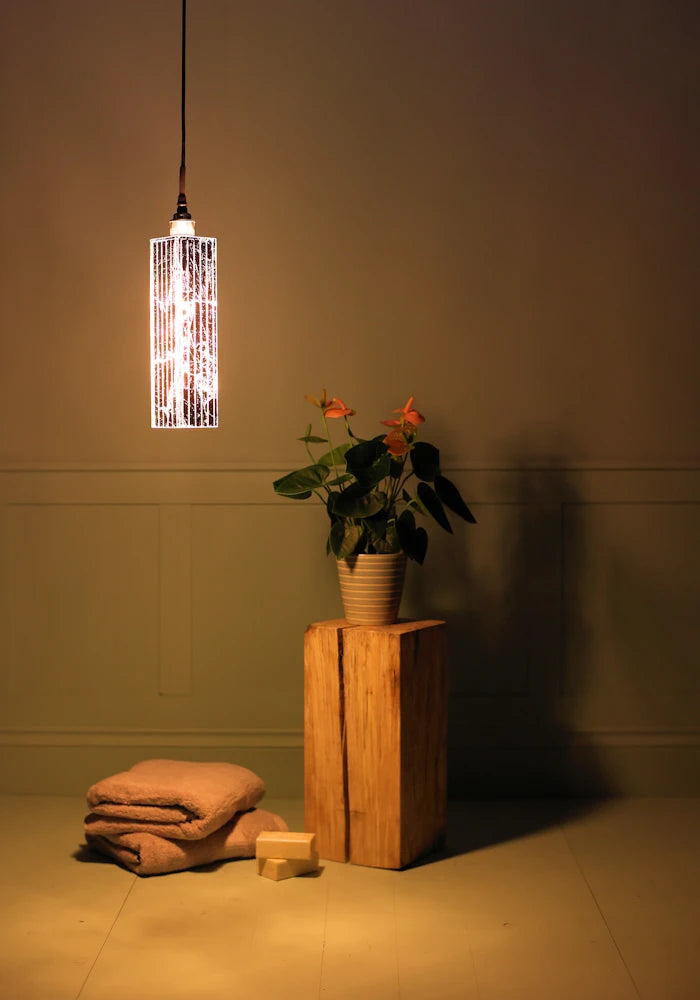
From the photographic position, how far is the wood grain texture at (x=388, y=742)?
2.50 metres

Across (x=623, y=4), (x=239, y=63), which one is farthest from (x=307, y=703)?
(x=623, y=4)

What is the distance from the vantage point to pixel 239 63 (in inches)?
122

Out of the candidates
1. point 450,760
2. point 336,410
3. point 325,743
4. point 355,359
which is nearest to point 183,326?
point 336,410

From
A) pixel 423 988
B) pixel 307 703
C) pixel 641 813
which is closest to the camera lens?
pixel 423 988

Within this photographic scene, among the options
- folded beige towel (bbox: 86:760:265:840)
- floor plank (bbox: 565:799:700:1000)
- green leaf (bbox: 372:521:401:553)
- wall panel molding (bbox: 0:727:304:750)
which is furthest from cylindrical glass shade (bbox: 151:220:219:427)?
floor plank (bbox: 565:799:700:1000)

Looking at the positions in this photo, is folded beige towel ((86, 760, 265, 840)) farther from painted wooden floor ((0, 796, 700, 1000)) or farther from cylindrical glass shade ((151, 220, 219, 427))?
cylindrical glass shade ((151, 220, 219, 427))

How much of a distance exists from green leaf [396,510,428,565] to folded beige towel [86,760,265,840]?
71 cm

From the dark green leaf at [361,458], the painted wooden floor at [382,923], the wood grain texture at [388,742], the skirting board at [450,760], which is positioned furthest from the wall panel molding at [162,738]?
the dark green leaf at [361,458]

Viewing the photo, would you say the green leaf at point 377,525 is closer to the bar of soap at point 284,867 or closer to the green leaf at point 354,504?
the green leaf at point 354,504

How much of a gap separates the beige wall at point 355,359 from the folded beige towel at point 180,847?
0.52 metres

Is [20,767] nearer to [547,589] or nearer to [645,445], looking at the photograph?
[547,589]

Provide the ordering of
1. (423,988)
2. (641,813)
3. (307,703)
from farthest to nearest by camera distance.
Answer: (641,813)
(307,703)
(423,988)

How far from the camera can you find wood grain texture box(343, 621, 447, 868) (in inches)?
98.3

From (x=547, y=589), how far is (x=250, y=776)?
3.41 feet
